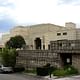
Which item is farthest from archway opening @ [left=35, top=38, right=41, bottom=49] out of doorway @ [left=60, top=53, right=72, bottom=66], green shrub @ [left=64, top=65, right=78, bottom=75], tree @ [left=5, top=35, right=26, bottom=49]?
green shrub @ [left=64, top=65, right=78, bottom=75]

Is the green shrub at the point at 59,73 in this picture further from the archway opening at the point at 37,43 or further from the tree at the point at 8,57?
the archway opening at the point at 37,43

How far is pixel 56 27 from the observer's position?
111 meters

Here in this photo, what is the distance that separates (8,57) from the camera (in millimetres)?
45344

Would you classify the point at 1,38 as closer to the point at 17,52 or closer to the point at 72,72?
the point at 17,52

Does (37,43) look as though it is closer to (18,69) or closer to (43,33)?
(43,33)

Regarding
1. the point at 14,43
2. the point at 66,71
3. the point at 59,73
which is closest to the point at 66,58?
the point at 66,71

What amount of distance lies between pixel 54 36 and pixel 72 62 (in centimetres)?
5652

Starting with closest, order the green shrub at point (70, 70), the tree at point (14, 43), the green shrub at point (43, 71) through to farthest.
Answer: the green shrub at point (70, 70), the green shrub at point (43, 71), the tree at point (14, 43)

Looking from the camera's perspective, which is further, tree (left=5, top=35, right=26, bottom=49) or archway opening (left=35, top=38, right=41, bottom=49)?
archway opening (left=35, top=38, right=41, bottom=49)

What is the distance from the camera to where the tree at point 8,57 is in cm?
4539

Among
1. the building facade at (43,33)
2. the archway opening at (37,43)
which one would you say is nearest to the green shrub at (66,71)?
the building facade at (43,33)

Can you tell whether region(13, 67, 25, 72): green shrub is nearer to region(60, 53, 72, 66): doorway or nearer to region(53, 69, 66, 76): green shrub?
region(60, 53, 72, 66): doorway

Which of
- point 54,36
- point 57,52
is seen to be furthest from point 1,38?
point 57,52

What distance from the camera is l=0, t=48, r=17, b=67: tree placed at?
45391 mm
